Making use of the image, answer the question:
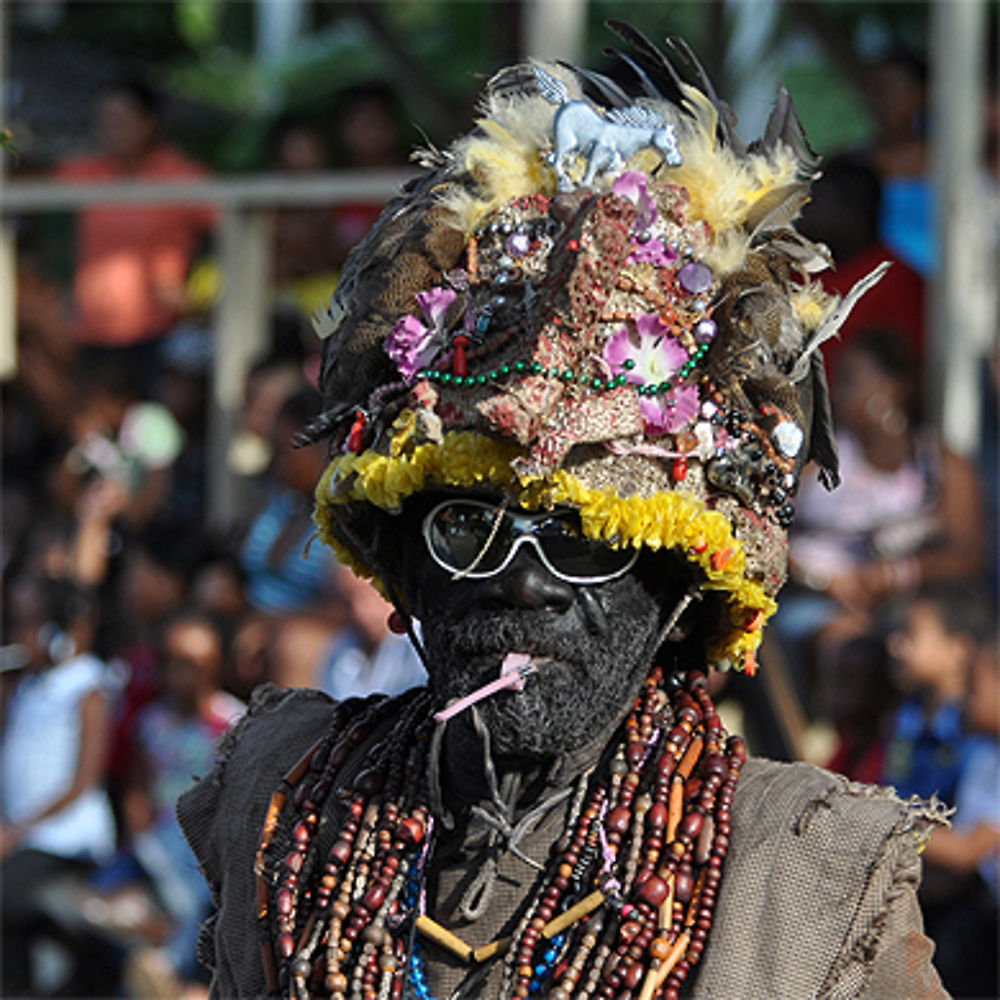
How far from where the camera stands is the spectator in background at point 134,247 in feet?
26.3

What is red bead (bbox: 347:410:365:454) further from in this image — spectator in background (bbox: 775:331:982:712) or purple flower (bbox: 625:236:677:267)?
spectator in background (bbox: 775:331:982:712)

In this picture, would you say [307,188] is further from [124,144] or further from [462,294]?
[462,294]

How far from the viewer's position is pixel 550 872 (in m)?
2.66

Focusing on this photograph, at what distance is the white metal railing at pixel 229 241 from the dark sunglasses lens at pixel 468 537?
502 cm

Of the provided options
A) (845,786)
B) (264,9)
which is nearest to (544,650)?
(845,786)

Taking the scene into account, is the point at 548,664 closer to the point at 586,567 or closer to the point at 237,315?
the point at 586,567

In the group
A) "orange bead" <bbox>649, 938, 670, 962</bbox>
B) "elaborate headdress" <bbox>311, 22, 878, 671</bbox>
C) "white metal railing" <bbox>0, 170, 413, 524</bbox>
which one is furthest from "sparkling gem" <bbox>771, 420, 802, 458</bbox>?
"white metal railing" <bbox>0, 170, 413, 524</bbox>

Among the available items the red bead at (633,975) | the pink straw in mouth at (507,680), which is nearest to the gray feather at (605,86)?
the pink straw in mouth at (507,680)

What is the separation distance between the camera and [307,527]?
21.9 ft

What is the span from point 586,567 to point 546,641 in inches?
5.0

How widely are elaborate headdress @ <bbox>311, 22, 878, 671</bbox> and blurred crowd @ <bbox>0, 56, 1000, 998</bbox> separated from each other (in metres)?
2.66

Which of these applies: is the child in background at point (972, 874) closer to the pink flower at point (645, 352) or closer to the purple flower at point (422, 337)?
the pink flower at point (645, 352)

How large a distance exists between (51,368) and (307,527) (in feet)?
7.88

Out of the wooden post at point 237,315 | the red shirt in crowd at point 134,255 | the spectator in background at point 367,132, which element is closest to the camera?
the wooden post at point 237,315
